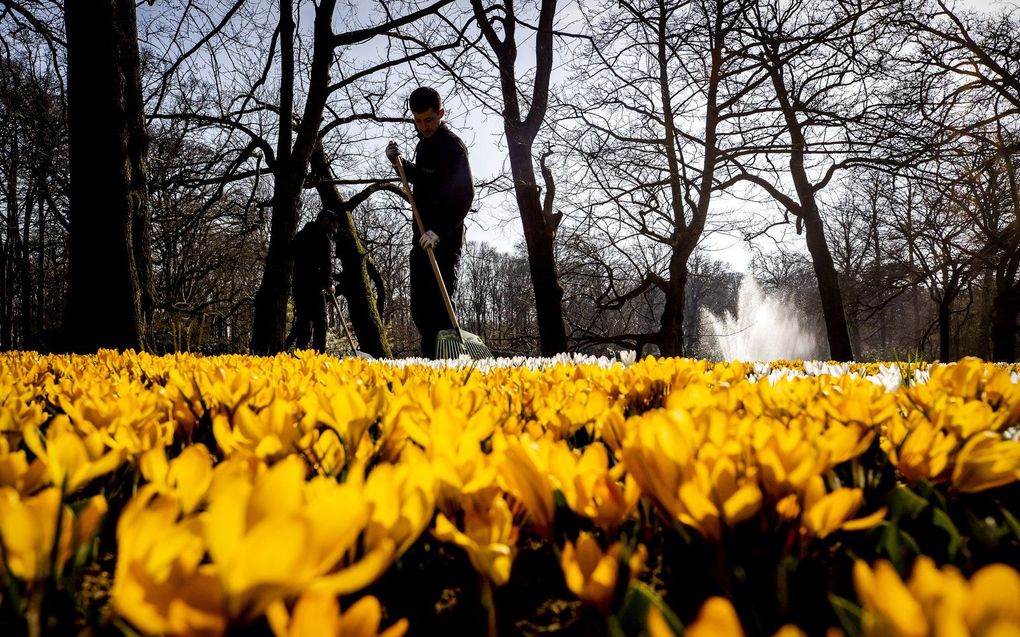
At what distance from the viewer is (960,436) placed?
0.72 metres

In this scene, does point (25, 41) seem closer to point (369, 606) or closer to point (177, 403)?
point (177, 403)

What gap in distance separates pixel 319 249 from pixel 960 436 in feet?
38.1

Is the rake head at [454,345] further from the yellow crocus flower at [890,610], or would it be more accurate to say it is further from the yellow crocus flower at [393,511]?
the yellow crocus flower at [890,610]

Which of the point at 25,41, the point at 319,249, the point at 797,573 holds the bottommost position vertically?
the point at 797,573

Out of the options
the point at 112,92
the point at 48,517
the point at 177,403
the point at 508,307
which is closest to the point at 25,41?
the point at 112,92

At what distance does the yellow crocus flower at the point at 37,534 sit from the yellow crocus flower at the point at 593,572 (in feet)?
1.28

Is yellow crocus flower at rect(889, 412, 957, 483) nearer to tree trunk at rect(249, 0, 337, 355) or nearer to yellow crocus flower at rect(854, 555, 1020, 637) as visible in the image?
yellow crocus flower at rect(854, 555, 1020, 637)

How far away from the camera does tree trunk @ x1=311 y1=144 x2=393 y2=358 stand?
36.0ft

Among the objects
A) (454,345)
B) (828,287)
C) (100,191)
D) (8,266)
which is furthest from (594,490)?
(8,266)

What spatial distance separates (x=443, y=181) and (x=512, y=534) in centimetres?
655

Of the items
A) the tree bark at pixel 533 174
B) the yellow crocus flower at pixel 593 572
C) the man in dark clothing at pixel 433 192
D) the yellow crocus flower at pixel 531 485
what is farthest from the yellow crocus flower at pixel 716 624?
the tree bark at pixel 533 174

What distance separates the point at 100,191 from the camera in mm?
4785

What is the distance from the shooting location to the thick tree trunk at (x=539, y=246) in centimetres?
862

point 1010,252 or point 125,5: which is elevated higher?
point 125,5
